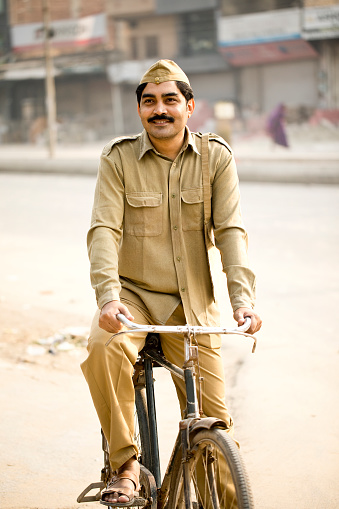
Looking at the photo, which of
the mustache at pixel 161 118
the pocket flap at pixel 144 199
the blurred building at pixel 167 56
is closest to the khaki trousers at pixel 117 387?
the pocket flap at pixel 144 199

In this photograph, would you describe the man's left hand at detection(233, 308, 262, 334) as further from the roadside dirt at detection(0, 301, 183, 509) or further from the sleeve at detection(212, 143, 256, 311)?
the roadside dirt at detection(0, 301, 183, 509)

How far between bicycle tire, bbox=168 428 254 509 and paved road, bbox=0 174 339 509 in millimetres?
940

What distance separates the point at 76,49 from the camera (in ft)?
142

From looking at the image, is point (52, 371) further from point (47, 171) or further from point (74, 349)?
point (47, 171)

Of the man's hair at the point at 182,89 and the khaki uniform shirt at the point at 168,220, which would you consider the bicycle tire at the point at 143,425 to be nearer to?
the khaki uniform shirt at the point at 168,220

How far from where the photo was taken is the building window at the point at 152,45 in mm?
40781

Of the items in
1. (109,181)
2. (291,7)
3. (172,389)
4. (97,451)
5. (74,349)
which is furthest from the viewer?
(291,7)

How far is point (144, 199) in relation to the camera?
303 cm

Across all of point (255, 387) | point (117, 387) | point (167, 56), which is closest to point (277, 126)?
point (167, 56)

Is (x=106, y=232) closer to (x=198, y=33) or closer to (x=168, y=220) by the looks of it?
(x=168, y=220)

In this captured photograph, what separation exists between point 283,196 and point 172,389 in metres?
11.2

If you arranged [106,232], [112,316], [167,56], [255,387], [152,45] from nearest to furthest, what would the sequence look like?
[112,316]
[106,232]
[255,387]
[167,56]
[152,45]

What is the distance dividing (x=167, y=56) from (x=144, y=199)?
38.6 m

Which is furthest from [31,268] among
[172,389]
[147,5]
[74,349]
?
[147,5]
